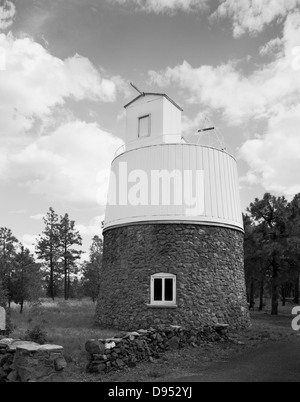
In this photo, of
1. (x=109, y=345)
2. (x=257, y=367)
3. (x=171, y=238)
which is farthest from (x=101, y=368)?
(x=171, y=238)

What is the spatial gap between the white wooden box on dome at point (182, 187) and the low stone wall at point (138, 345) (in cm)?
552

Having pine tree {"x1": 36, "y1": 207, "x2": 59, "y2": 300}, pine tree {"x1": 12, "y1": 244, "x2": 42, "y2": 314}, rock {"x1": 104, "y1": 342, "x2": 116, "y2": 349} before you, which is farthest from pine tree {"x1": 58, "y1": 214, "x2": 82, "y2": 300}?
rock {"x1": 104, "y1": 342, "x2": 116, "y2": 349}

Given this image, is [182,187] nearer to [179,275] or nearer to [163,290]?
[179,275]

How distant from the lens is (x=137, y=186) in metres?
20.0

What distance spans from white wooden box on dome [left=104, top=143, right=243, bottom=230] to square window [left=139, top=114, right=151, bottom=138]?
1503mm

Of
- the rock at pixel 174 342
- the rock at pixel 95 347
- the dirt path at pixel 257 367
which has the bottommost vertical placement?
the dirt path at pixel 257 367

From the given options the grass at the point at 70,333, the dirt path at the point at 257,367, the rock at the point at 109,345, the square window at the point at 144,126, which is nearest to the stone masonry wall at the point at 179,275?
the grass at the point at 70,333

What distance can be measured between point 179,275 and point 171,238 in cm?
164

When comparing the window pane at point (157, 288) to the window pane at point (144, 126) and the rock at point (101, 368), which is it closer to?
the window pane at point (144, 126)

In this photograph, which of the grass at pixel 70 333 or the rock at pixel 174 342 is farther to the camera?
the rock at pixel 174 342

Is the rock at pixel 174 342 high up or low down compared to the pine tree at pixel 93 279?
down

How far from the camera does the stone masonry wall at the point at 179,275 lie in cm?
1827
